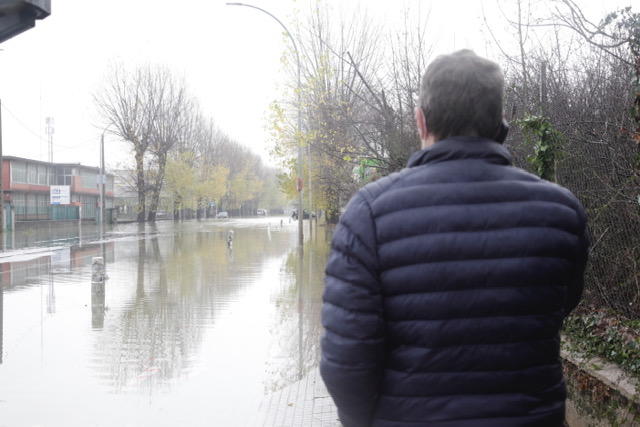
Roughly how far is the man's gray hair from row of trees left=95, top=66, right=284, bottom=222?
57051mm

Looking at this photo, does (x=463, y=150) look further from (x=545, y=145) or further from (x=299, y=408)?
(x=545, y=145)

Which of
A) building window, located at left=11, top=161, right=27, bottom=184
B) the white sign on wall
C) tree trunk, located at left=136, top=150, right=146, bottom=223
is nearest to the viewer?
the white sign on wall

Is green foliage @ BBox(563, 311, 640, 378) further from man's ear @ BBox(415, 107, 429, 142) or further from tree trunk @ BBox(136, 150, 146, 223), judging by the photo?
tree trunk @ BBox(136, 150, 146, 223)

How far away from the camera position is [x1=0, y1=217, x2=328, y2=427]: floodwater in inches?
246

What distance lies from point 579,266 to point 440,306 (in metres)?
0.54

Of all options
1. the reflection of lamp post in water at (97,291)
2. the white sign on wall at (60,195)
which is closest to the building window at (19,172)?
the white sign on wall at (60,195)

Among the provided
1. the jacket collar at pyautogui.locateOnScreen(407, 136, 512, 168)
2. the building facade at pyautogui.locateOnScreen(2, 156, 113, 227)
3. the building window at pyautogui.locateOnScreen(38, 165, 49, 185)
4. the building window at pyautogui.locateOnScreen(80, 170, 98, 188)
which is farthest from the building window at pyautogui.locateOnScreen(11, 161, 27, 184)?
the jacket collar at pyautogui.locateOnScreen(407, 136, 512, 168)

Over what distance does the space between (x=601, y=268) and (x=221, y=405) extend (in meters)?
3.95

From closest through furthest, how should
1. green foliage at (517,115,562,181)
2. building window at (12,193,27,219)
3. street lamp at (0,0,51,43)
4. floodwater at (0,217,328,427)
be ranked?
street lamp at (0,0,51,43)
green foliage at (517,115,562,181)
floodwater at (0,217,328,427)
building window at (12,193,27,219)

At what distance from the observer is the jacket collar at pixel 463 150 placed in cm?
186

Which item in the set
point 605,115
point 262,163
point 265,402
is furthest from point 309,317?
point 262,163

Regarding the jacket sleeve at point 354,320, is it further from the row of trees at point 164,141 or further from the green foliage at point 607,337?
the row of trees at point 164,141

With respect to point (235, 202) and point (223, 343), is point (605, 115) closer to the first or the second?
point (223, 343)

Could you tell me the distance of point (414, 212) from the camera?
1.78 m
